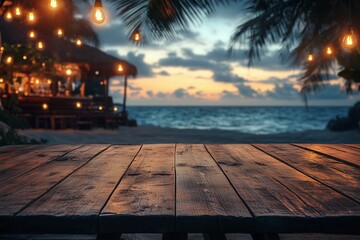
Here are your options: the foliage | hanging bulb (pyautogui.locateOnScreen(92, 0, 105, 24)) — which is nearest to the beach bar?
the foliage

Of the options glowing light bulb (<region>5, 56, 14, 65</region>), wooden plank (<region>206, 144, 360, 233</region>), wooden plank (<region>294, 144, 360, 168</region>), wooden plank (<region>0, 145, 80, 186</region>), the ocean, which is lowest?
the ocean

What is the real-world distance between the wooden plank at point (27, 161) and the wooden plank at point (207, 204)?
2.56 feet

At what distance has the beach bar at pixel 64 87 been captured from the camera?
1377 centimetres

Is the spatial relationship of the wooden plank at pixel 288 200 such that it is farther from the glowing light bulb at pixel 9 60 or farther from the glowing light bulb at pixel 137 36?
the glowing light bulb at pixel 9 60

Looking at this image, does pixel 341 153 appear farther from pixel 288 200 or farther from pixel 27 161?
pixel 27 161

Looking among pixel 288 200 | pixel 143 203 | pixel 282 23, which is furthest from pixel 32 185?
pixel 282 23

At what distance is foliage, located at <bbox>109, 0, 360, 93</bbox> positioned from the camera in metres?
4.92

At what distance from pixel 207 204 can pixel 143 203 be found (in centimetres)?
22

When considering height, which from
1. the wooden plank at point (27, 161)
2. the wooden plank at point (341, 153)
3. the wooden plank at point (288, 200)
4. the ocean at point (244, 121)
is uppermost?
the wooden plank at point (341, 153)

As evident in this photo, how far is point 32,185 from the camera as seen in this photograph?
6.02 ft

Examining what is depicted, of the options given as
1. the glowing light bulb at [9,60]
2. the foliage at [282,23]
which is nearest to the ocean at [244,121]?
the foliage at [282,23]

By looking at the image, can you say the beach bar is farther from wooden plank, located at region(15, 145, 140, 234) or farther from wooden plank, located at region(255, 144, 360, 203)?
wooden plank, located at region(15, 145, 140, 234)

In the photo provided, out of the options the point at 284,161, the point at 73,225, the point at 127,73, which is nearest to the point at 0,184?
the point at 73,225

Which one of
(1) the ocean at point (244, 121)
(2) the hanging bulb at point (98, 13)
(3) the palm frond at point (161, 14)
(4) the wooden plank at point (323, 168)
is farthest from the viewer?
(1) the ocean at point (244, 121)
